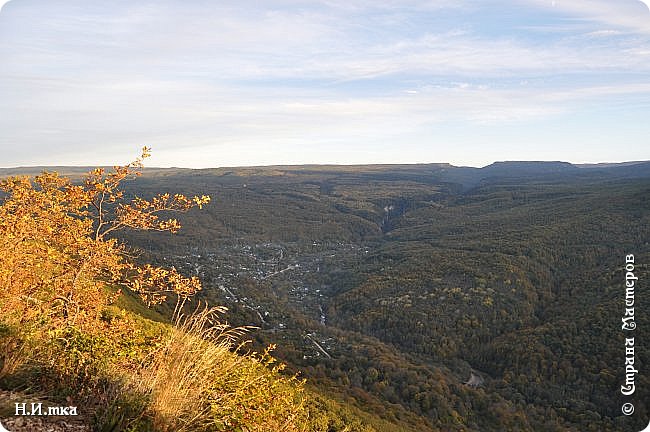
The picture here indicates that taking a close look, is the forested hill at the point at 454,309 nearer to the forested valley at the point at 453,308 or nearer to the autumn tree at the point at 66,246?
the forested valley at the point at 453,308

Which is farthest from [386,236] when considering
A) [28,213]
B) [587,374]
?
[28,213]

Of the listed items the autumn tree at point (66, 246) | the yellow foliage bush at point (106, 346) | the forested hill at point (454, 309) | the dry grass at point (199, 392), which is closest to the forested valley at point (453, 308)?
the forested hill at point (454, 309)

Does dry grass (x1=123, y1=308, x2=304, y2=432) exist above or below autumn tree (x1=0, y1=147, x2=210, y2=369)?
below

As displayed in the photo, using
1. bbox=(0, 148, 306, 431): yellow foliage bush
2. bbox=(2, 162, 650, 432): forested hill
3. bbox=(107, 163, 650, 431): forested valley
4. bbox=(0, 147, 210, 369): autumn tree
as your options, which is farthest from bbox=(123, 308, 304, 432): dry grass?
bbox=(107, 163, 650, 431): forested valley

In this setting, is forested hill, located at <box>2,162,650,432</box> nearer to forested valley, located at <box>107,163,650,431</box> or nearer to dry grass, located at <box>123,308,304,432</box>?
forested valley, located at <box>107,163,650,431</box>

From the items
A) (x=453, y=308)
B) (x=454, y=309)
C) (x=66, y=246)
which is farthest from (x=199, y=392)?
(x=453, y=308)

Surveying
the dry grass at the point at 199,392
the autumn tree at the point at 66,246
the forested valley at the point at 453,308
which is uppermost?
the autumn tree at the point at 66,246

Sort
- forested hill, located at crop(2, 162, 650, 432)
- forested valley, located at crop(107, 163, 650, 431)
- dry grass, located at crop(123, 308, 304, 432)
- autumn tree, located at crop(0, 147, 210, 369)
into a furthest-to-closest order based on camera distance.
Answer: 1. forested valley, located at crop(107, 163, 650, 431)
2. forested hill, located at crop(2, 162, 650, 432)
3. autumn tree, located at crop(0, 147, 210, 369)
4. dry grass, located at crop(123, 308, 304, 432)

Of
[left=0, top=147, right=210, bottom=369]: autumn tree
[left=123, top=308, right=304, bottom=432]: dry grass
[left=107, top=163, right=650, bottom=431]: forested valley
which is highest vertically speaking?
[left=0, top=147, right=210, bottom=369]: autumn tree

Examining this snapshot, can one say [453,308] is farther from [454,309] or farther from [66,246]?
[66,246]

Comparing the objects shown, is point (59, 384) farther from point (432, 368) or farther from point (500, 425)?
point (432, 368)
